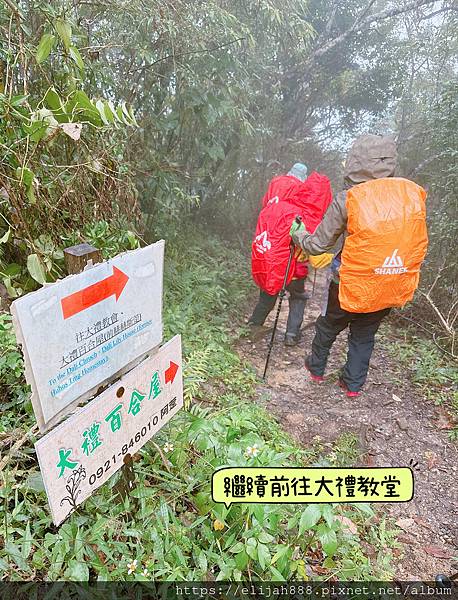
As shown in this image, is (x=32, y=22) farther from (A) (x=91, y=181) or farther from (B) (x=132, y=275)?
(B) (x=132, y=275)

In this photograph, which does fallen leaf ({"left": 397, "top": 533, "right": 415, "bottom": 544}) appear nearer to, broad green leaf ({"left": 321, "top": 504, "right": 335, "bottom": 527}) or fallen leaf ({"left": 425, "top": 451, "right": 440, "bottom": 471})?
fallen leaf ({"left": 425, "top": 451, "right": 440, "bottom": 471})

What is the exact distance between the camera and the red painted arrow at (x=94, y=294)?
4.36 feet

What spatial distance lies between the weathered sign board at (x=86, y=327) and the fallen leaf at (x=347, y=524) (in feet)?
5.93

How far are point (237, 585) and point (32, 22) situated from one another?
11.5 ft

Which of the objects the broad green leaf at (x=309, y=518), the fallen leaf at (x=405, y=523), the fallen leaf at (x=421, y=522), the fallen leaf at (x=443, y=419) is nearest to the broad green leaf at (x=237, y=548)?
the broad green leaf at (x=309, y=518)

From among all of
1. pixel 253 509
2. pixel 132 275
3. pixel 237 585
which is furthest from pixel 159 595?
pixel 132 275

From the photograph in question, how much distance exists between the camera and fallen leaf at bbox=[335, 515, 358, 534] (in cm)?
260

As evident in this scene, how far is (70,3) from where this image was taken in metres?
2.85

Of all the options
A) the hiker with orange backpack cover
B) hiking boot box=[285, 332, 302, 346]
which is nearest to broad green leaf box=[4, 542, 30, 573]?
the hiker with orange backpack cover

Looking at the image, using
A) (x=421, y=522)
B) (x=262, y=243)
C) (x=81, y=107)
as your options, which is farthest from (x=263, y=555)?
(x=262, y=243)

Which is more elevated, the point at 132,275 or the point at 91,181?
the point at 91,181

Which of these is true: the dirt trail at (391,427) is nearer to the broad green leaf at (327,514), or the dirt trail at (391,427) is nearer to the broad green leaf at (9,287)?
the broad green leaf at (327,514)

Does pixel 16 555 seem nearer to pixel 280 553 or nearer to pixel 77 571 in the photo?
pixel 77 571

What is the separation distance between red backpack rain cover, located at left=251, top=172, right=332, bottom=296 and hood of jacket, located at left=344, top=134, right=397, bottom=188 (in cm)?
115
